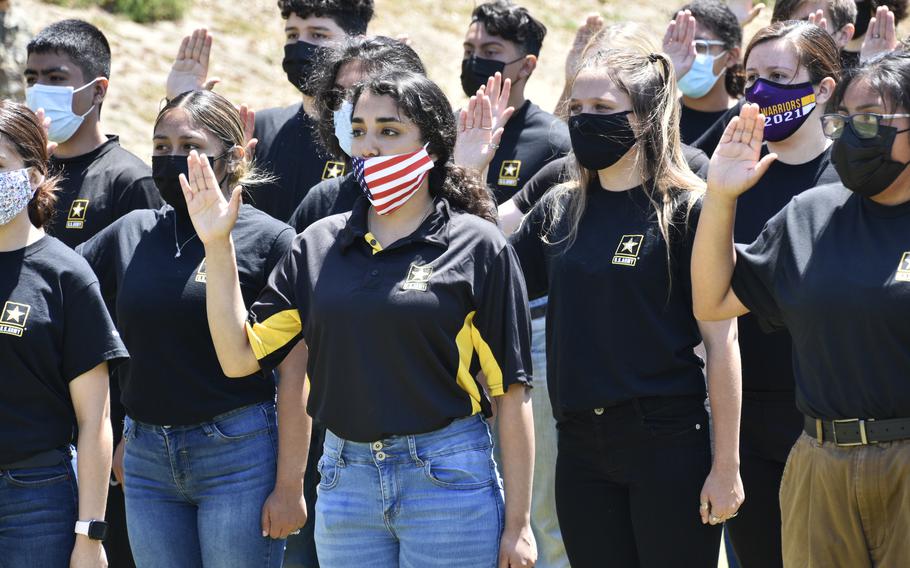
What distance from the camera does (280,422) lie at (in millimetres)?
4723

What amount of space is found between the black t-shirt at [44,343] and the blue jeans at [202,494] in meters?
0.40

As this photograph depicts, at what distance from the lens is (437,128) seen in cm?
442

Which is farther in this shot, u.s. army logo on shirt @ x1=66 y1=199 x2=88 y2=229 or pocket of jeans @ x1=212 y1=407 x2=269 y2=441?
u.s. army logo on shirt @ x1=66 y1=199 x2=88 y2=229

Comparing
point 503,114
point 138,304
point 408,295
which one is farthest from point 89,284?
point 503,114

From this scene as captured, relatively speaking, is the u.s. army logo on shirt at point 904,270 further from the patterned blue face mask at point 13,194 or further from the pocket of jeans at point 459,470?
the patterned blue face mask at point 13,194

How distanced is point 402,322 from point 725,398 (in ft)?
3.97

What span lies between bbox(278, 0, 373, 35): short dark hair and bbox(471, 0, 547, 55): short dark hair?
64 cm

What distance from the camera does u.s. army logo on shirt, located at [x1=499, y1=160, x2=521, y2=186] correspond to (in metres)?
6.36

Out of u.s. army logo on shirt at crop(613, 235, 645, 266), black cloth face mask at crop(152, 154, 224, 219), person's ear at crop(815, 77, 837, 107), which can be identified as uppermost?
person's ear at crop(815, 77, 837, 107)

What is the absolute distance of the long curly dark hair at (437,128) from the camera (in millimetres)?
4367

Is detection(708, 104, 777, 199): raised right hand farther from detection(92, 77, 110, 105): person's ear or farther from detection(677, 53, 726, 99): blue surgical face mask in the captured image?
detection(92, 77, 110, 105): person's ear

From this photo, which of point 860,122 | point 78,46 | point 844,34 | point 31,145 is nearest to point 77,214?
point 78,46

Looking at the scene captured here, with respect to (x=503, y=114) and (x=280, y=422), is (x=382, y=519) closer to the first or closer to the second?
(x=280, y=422)

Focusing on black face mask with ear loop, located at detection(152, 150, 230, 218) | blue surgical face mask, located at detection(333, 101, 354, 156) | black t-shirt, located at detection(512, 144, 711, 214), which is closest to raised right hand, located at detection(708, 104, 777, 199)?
black t-shirt, located at detection(512, 144, 711, 214)
